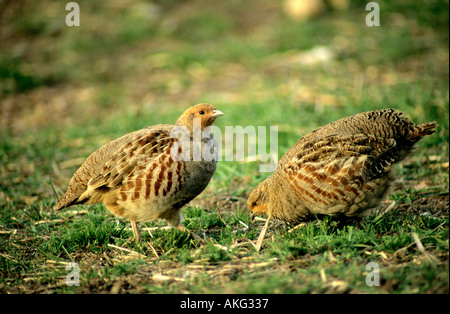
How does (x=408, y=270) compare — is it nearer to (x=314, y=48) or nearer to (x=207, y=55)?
(x=314, y=48)

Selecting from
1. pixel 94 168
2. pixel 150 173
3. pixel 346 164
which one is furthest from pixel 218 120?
pixel 346 164

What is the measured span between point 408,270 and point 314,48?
6918mm

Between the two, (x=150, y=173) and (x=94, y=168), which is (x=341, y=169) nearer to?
(x=150, y=173)

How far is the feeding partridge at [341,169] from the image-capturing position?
3.58 meters

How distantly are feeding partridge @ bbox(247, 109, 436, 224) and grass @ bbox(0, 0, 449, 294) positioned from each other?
0.81 ft

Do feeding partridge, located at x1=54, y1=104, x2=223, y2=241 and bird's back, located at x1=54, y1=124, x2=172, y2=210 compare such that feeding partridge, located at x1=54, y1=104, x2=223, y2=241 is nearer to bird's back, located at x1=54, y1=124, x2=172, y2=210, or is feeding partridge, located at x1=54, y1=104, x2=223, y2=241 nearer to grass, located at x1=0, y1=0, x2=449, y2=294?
bird's back, located at x1=54, y1=124, x2=172, y2=210

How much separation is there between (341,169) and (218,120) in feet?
12.7

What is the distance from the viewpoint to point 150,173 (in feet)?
12.6

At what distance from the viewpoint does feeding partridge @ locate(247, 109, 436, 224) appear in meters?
3.58

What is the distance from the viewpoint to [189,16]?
460 inches

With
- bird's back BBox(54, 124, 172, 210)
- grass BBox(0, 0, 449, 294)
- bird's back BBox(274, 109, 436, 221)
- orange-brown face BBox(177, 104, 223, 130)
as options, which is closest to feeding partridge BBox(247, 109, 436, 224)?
bird's back BBox(274, 109, 436, 221)
